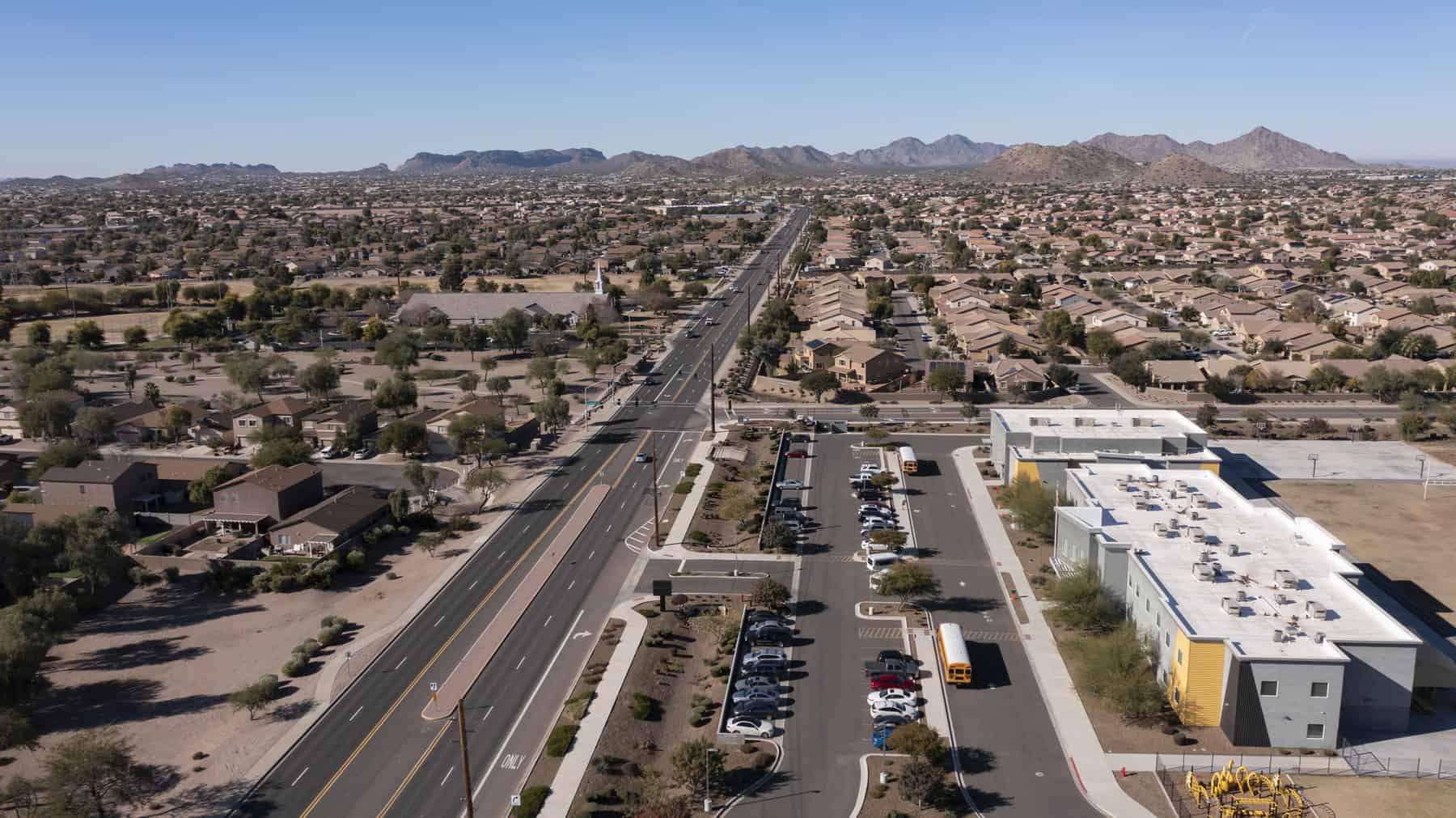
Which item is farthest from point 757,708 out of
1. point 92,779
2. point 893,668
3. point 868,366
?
point 868,366

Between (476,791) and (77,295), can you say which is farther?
(77,295)

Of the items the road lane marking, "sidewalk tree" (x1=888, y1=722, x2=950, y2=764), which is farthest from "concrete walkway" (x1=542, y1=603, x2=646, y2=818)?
"sidewalk tree" (x1=888, y1=722, x2=950, y2=764)

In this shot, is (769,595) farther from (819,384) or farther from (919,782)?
(819,384)

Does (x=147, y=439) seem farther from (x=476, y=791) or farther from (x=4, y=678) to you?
(x=476, y=791)

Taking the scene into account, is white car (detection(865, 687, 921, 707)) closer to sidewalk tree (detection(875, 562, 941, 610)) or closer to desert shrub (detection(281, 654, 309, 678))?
sidewalk tree (detection(875, 562, 941, 610))

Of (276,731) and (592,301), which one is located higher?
(592,301)

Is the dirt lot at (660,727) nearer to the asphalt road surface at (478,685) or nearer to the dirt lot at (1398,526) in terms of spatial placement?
the asphalt road surface at (478,685)

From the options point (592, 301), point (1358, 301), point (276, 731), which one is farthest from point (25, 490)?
point (1358, 301)
